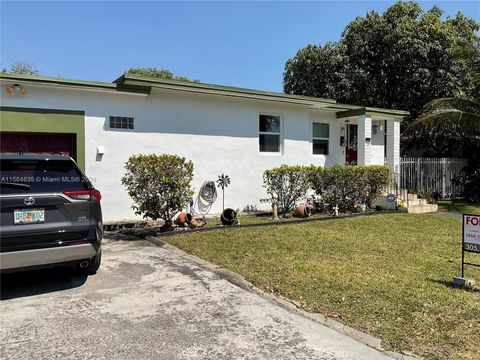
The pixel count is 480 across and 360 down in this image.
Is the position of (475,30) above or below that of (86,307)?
above

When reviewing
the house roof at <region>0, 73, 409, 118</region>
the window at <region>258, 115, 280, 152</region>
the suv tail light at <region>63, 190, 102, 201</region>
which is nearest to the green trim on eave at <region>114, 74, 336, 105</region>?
the house roof at <region>0, 73, 409, 118</region>

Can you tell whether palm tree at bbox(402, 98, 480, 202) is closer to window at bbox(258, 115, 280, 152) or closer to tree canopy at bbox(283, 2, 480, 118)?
tree canopy at bbox(283, 2, 480, 118)

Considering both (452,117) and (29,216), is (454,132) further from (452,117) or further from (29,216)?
(29,216)

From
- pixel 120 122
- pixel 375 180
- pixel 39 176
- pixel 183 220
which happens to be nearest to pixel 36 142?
pixel 120 122

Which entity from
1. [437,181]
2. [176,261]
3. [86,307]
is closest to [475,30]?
[437,181]

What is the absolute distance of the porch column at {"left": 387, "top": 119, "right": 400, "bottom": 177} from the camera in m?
16.1

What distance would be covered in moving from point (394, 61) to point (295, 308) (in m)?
19.4

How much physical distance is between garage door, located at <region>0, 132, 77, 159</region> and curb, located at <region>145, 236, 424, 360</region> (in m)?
4.59

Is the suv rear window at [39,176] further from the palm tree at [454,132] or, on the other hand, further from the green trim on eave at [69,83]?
the palm tree at [454,132]

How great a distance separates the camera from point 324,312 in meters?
4.53

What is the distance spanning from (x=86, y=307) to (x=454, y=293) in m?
4.54

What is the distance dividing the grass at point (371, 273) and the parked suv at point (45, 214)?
2.30 metres

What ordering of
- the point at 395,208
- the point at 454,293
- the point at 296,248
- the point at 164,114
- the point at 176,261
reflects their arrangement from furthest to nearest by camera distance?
the point at 395,208
the point at 164,114
the point at 296,248
the point at 176,261
the point at 454,293

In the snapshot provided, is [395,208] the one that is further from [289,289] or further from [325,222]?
[289,289]
